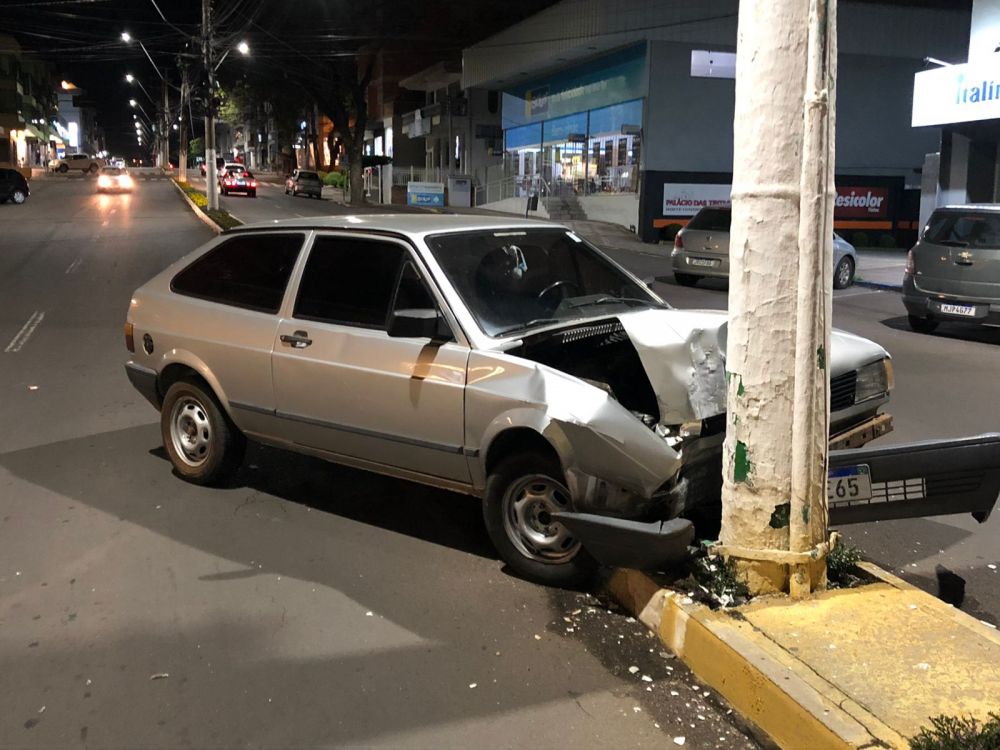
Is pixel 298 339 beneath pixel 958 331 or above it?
above

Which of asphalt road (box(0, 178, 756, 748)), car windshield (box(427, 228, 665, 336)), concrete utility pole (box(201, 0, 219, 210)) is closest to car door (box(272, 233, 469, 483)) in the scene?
car windshield (box(427, 228, 665, 336))

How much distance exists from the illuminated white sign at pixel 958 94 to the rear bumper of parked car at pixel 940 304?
8.04m

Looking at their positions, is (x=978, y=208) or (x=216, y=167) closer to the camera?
(x=978, y=208)

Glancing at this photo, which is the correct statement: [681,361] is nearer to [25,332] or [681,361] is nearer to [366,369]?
[366,369]

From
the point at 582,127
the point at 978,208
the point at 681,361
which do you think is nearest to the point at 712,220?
the point at 978,208

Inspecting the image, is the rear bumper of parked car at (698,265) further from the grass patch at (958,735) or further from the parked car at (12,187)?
the parked car at (12,187)

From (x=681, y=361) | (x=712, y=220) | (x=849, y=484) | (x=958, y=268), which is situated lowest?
(x=849, y=484)

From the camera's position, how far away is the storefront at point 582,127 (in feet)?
102

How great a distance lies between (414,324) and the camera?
4508 mm

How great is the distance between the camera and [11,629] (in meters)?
4.05

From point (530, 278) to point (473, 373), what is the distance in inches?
39.2

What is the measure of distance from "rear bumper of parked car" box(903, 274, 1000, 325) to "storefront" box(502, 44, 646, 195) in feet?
62.5

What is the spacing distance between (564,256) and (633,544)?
227 centimetres

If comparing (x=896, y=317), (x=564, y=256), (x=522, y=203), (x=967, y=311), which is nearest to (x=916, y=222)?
(x=522, y=203)
